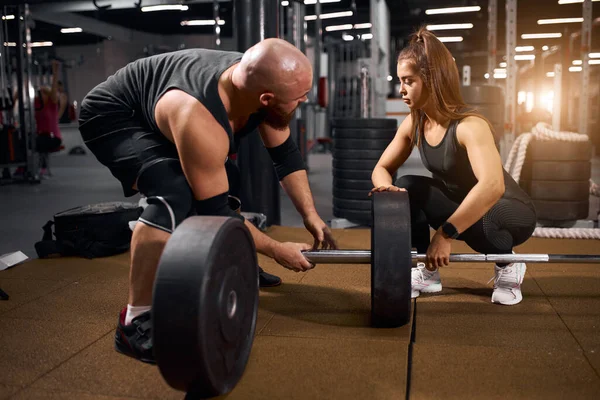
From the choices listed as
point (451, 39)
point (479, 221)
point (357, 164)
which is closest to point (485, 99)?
point (357, 164)

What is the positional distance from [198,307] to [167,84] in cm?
58

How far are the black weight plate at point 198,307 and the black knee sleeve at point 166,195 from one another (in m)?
0.25

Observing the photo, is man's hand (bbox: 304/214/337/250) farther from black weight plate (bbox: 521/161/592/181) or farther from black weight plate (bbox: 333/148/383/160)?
black weight plate (bbox: 521/161/592/181)

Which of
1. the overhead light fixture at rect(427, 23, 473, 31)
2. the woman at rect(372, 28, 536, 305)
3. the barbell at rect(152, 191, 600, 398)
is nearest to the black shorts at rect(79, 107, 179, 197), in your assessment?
the barbell at rect(152, 191, 600, 398)

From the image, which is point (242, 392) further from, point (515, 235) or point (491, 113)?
point (491, 113)

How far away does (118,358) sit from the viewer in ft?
4.56

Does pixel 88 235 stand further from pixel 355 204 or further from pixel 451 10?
pixel 451 10

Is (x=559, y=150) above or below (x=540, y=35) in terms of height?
below

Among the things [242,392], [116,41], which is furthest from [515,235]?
[116,41]

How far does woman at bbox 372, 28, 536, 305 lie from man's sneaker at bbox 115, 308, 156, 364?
0.76 m

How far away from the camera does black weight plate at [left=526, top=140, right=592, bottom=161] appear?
3025 millimetres

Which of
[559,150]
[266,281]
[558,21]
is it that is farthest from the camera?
[558,21]

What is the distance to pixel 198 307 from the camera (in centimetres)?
101

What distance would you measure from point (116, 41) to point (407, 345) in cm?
1221
